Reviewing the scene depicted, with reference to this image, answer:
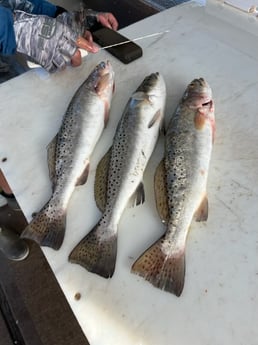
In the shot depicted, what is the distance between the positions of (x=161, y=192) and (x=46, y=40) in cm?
88

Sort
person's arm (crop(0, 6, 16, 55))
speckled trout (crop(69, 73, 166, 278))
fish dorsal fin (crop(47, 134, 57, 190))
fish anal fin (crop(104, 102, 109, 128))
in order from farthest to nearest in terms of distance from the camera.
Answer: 1. person's arm (crop(0, 6, 16, 55))
2. fish anal fin (crop(104, 102, 109, 128))
3. fish dorsal fin (crop(47, 134, 57, 190))
4. speckled trout (crop(69, 73, 166, 278))

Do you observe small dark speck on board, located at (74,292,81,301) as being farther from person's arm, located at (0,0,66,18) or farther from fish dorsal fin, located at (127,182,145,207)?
person's arm, located at (0,0,66,18)

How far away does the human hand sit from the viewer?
59.6 inches

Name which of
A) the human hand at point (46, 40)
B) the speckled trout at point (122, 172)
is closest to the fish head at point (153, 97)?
the speckled trout at point (122, 172)

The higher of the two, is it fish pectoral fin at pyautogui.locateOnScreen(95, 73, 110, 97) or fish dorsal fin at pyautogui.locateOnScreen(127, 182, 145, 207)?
fish pectoral fin at pyautogui.locateOnScreen(95, 73, 110, 97)

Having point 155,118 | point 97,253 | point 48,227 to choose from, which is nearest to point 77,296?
point 97,253

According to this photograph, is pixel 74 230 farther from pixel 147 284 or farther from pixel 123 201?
pixel 147 284

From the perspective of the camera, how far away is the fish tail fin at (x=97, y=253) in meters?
0.98

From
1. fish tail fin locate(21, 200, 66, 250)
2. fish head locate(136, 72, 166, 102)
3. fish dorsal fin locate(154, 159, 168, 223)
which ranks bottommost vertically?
fish tail fin locate(21, 200, 66, 250)

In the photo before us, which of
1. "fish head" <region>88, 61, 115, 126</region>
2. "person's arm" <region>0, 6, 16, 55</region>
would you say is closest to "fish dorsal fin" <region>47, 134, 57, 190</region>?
"fish head" <region>88, 61, 115, 126</region>

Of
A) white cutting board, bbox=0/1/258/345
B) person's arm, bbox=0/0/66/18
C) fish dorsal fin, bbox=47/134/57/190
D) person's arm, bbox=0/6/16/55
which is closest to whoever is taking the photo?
A: white cutting board, bbox=0/1/258/345

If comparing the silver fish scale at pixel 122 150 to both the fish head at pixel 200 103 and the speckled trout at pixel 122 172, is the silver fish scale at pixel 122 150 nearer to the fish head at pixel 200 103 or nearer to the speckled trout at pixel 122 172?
the speckled trout at pixel 122 172

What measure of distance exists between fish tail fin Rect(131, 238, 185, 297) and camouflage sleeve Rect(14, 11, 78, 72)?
38.9 inches

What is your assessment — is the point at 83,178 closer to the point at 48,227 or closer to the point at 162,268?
the point at 48,227
